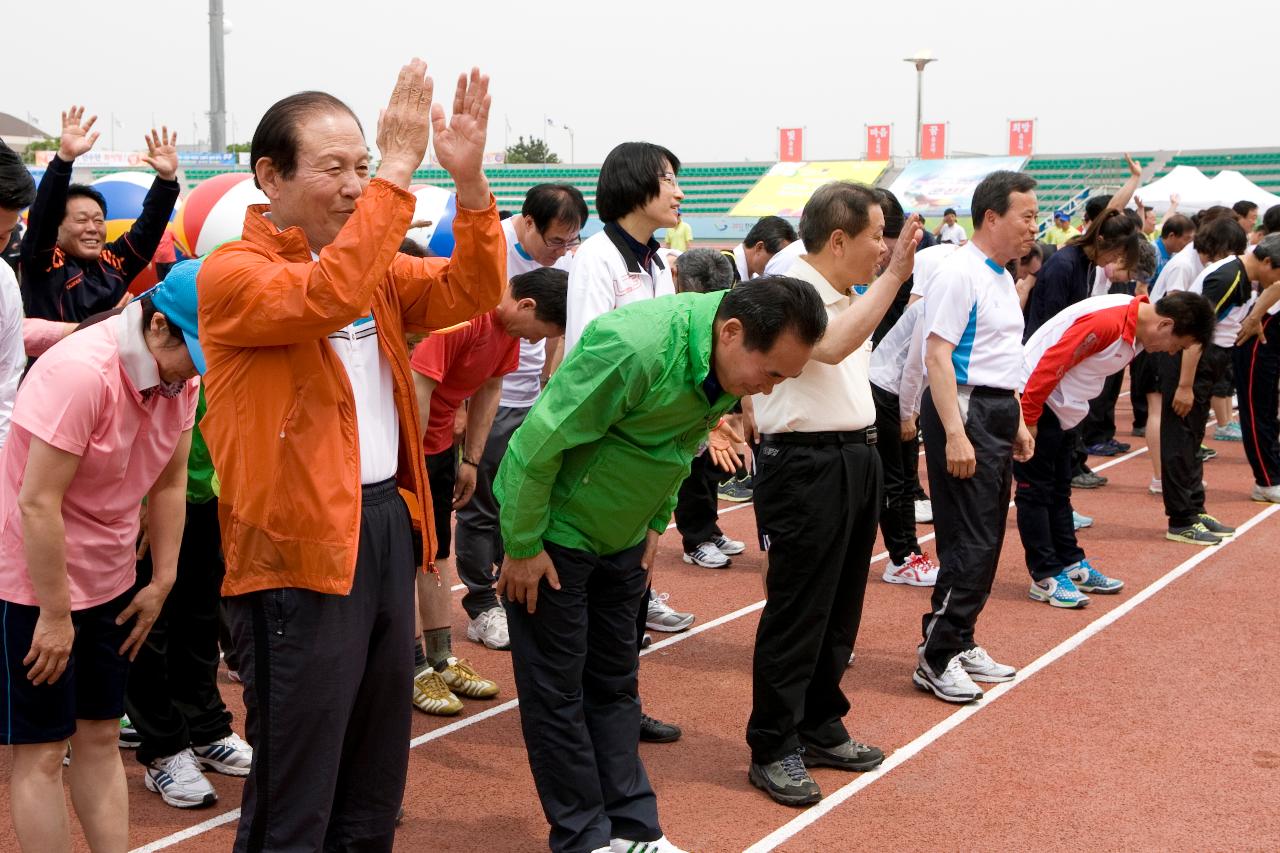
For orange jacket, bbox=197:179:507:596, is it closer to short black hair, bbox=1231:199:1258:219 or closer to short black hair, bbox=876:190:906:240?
short black hair, bbox=876:190:906:240

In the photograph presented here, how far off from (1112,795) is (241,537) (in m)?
3.39

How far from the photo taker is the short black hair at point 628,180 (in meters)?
4.81

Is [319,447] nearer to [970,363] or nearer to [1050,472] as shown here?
[970,363]

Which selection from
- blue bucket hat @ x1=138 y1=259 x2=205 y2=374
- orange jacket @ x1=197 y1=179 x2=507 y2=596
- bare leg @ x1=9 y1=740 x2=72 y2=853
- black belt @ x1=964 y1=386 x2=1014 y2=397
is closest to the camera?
orange jacket @ x1=197 y1=179 x2=507 y2=596

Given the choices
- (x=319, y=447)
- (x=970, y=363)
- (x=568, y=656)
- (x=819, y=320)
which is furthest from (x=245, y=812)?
(x=970, y=363)

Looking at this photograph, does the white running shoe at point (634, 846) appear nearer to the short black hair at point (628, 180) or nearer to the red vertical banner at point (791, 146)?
the short black hair at point (628, 180)

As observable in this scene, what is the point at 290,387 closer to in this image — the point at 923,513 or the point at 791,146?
the point at 923,513

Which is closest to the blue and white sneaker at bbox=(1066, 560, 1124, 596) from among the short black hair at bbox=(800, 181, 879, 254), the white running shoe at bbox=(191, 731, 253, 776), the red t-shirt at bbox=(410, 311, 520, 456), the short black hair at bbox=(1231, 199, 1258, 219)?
the short black hair at bbox=(800, 181, 879, 254)

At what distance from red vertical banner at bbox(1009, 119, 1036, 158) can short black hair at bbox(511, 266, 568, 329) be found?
4689cm

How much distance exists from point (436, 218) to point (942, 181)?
130ft

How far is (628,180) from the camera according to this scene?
4.81 metres

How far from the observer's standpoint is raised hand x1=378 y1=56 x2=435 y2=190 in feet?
8.36

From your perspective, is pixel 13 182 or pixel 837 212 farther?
pixel 837 212

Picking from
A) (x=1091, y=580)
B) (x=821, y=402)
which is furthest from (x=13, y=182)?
(x=1091, y=580)
